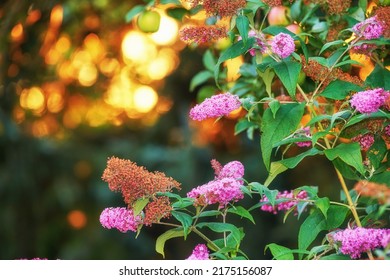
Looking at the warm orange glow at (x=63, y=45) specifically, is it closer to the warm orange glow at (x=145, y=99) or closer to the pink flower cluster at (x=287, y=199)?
the warm orange glow at (x=145, y=99)

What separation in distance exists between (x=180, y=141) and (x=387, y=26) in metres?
3.16

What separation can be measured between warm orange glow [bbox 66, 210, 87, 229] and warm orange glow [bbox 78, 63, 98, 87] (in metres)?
0.85

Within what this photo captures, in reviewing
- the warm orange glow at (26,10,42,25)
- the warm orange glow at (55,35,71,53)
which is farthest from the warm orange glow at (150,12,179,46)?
the warm orange glow at (26,10,42,25)

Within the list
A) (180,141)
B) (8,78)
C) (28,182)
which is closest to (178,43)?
(180,141)

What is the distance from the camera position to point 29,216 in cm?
357

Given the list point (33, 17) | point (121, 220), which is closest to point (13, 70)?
point (33, 17)

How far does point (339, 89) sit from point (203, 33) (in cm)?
22

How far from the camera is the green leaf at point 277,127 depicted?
1.16 metres

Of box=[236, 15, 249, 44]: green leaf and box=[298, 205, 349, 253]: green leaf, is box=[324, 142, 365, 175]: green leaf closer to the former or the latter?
box=[298, 205, 349, 253]: green leaf

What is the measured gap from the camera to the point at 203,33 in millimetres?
1193

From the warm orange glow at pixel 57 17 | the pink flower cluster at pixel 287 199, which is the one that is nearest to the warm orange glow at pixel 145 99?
the warm orange glow at pixel 57 17

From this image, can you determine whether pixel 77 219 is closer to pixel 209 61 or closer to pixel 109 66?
pixel 109 66

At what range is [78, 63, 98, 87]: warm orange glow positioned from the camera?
12.1 ft
